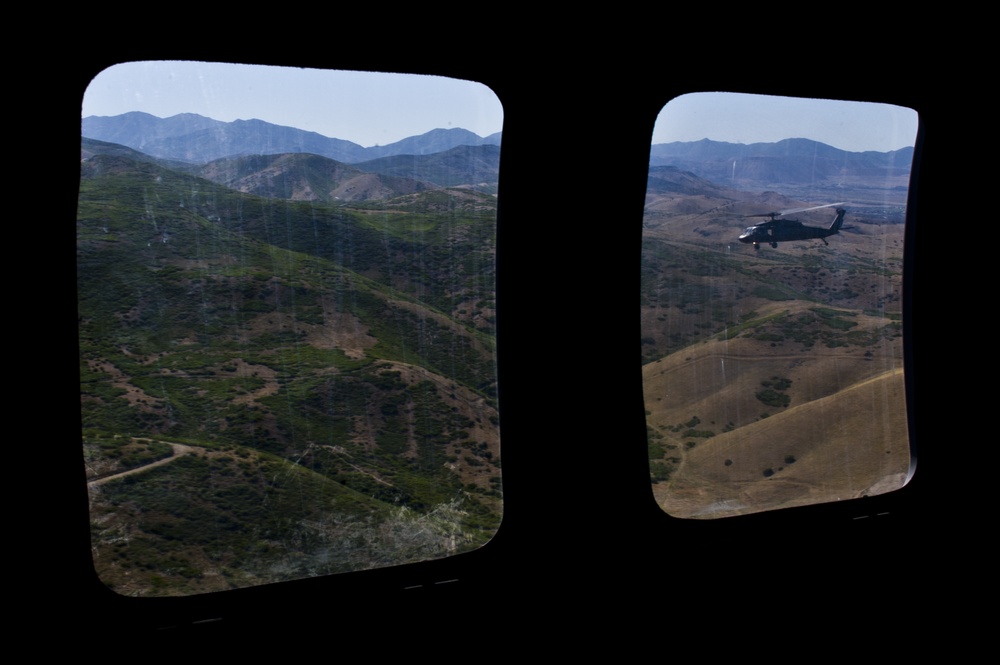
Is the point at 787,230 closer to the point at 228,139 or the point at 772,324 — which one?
the point at 772,324

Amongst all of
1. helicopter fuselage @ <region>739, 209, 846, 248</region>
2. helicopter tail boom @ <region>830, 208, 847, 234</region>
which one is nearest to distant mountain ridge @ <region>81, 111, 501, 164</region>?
helicopter fuselage @ <region>739, 209, 846, 248</region>

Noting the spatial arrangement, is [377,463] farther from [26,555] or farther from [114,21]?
[114,21]

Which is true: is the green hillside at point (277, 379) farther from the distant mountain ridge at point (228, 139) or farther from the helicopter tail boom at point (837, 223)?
the helicopter tail boom at point (837, 223)

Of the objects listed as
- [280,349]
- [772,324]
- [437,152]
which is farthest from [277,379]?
[772,324]

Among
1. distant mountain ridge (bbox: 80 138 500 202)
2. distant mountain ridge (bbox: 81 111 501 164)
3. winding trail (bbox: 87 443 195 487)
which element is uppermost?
distant mountain ridge (bbox: 81 111 501 164)

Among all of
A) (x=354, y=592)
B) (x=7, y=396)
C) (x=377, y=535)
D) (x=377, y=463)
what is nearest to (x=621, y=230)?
(x=377, y=463)

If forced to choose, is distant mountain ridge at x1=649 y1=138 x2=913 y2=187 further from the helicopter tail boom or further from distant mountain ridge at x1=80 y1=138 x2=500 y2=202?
distant mountain ridge at x1=80 y1=138 x2=500 y2=202
